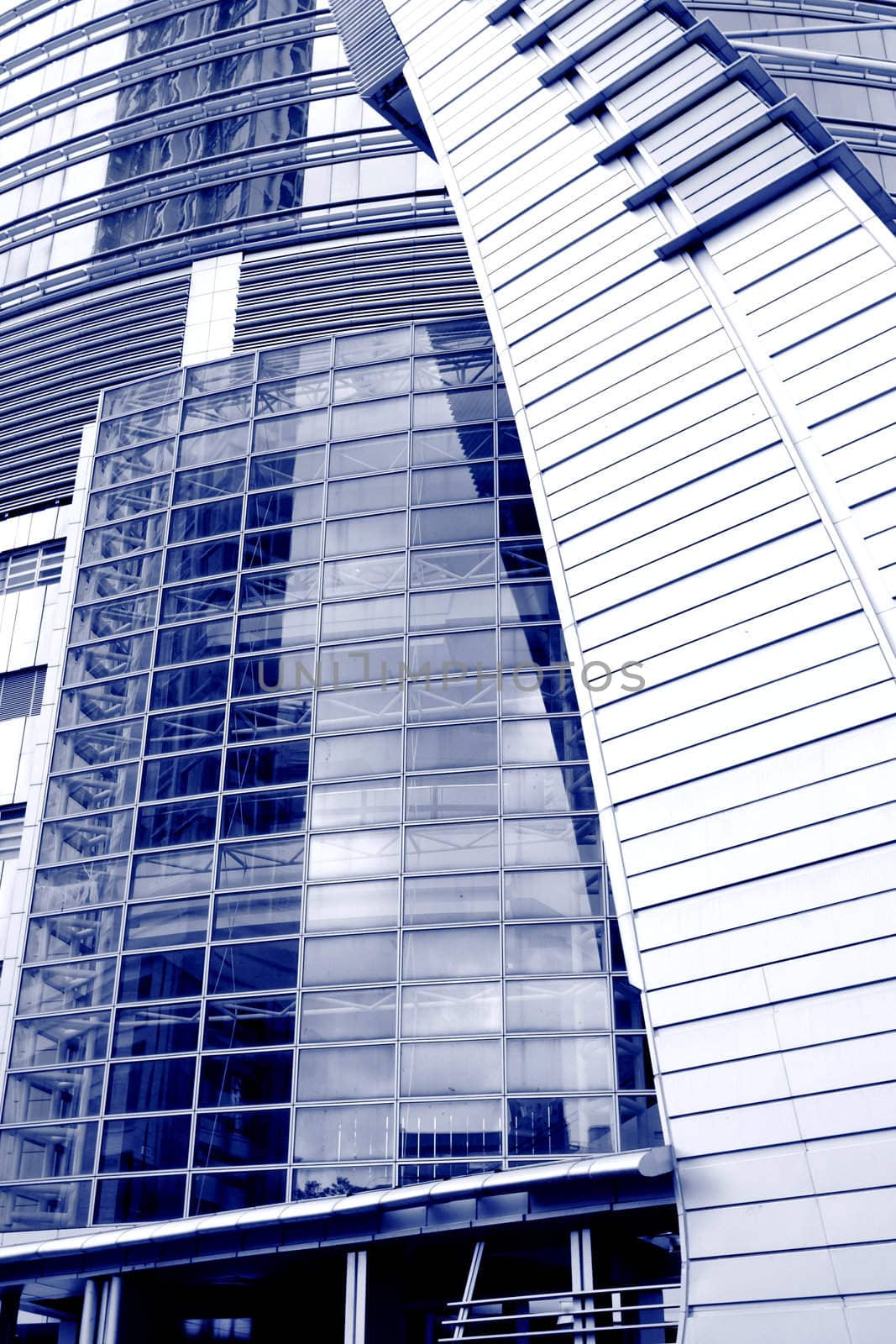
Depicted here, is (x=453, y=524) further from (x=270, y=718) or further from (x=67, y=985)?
(x=67, y=985)

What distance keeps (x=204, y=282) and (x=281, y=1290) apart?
2135 cm

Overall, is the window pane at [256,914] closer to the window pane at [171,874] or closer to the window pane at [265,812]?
the window pane at [171,874]

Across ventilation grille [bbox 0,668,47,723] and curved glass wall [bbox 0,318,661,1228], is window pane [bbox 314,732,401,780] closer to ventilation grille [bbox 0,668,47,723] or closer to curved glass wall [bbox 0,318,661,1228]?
curved glass wall [bbox 0,318,661,1228]

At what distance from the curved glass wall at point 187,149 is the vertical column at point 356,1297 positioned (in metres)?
21.0

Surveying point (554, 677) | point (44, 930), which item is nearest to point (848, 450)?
point (554, 677)

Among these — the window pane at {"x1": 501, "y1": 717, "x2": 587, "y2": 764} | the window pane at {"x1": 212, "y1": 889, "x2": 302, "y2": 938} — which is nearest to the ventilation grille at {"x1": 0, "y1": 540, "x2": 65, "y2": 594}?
the window pane at {"x1": 212, "y1": 889, "x2": 302, "y2": 938}

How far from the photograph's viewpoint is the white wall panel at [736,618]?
A: 12242mm

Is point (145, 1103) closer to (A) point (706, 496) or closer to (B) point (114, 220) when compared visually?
(A) point (706, 496)

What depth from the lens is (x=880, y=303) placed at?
15.7 m

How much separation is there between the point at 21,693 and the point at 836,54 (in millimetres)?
21845

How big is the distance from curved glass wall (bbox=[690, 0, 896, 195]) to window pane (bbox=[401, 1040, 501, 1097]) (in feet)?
60.7

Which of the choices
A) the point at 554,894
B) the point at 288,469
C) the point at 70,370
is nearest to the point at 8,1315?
the point at 554,894

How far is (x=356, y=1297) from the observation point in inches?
722

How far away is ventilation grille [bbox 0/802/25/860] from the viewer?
2617cm
